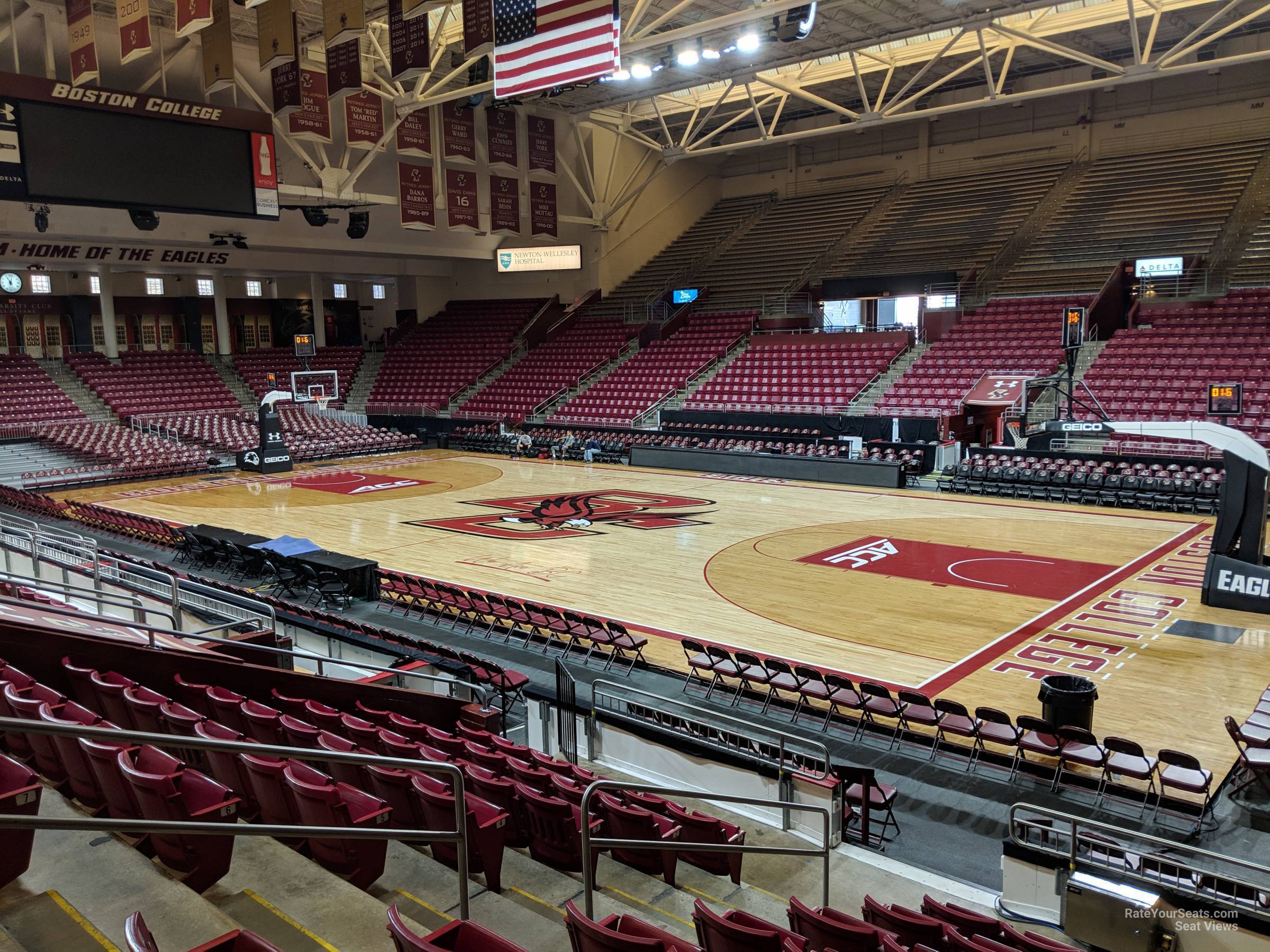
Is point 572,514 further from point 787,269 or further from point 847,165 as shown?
point 847,165

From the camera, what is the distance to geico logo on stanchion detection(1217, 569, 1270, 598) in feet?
43.2

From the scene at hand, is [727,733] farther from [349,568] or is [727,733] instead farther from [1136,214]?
[1136,214]

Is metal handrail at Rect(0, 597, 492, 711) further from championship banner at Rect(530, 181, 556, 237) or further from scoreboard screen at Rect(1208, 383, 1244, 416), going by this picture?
championship banner at Rect(530, 181, 556, 237)

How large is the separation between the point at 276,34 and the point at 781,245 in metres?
23.6

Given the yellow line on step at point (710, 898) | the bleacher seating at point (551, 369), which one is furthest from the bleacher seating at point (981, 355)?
the yellow line on step at point (710, 898)

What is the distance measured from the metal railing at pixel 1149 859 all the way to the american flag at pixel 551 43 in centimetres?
1113

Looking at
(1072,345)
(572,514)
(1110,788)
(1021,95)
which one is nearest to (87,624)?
(1110,788)

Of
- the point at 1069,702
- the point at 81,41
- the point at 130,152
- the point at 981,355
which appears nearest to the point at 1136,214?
the point at 981,355

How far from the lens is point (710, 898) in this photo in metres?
5.45

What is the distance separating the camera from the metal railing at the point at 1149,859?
5320 mm

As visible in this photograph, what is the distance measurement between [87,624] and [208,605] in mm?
2972

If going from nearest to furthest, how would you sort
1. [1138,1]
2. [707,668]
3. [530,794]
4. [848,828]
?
[530,794]
[848,828]
[707,668]
[1138,1]

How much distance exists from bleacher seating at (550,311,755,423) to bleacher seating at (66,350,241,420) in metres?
14.4

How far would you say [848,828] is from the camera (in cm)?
755
